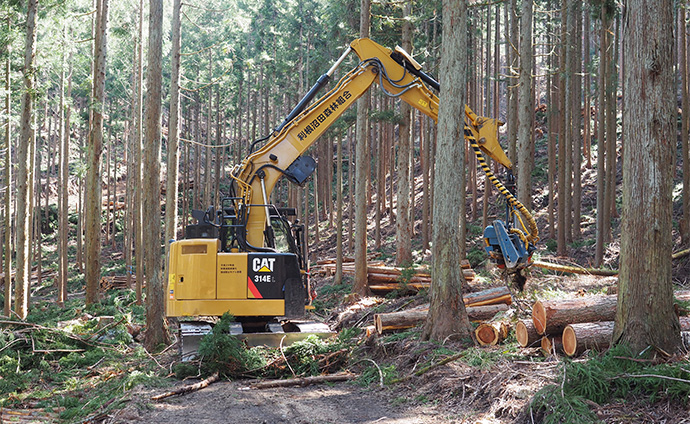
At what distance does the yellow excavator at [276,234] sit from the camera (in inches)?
401

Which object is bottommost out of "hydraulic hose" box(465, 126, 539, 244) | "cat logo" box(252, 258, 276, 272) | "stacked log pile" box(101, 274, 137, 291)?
"stacked log pile" box(101, 274, 137, 291)

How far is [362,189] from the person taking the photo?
15922 mm

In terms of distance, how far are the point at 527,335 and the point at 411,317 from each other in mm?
2921

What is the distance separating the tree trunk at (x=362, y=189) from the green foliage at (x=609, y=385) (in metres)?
9.69

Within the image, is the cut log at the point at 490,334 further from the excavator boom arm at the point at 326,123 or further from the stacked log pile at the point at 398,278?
the stacked log pile at the point at 398,278

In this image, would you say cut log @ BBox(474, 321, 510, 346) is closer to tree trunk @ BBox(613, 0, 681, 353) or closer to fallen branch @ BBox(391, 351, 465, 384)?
fallen branch @ BBox(391, 351, 465, 384)

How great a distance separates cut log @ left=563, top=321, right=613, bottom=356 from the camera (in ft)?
22.3

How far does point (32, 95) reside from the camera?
15.0m

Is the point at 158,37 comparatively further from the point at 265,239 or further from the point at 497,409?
the point at 497,409

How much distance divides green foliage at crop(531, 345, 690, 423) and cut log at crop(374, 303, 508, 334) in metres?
4.18

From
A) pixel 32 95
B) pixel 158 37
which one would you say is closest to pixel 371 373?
pixel 158 37

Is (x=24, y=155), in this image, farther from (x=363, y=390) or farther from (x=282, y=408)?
(x=363, y=390)

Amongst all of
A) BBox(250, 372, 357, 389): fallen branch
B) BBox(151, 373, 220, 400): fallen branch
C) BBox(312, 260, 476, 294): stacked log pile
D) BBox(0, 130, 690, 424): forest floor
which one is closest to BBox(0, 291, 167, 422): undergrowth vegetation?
BBox(0, 130, 690, 424): forest floor

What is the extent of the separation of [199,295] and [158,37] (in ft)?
15.8
